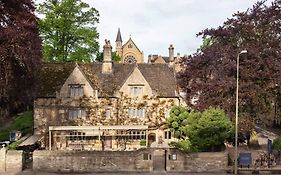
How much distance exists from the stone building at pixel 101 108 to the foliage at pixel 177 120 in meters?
2.00

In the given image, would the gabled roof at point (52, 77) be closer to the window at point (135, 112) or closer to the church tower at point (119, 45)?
the window at point (135, 112)

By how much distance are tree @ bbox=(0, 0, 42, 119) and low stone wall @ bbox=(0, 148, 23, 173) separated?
460cm

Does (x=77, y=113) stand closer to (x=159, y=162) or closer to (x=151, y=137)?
(x=151, y=137)

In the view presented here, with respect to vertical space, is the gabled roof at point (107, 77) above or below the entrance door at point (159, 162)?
above

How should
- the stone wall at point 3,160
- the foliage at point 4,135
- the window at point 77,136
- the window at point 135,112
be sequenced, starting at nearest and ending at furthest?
the stone wall at point 3,160 < the foliage at point 4,135 < the window at point 77,136 < the window at point 135,112

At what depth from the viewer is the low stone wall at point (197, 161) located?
30.9 m

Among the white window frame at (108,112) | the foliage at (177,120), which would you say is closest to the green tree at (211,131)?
the foliage at (177,120)

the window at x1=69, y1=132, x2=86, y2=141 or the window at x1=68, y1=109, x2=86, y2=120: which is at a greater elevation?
the window at x1=68, y1=109, x2=86, y2=120

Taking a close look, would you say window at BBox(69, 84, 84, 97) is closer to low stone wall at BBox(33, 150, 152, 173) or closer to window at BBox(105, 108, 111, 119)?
window at BBox(105, 108, 111, 119)

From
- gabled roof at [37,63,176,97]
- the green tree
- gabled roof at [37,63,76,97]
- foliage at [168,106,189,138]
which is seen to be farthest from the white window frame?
the green tree

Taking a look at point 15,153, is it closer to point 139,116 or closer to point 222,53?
point 139,116

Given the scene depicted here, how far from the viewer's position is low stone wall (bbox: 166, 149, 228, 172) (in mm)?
30859

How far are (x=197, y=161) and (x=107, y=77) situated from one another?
1903cm

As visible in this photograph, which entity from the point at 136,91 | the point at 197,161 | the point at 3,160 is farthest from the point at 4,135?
the point at 197,161
